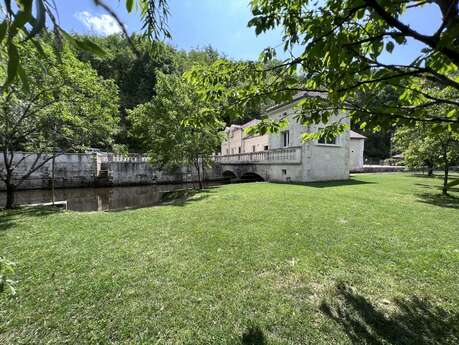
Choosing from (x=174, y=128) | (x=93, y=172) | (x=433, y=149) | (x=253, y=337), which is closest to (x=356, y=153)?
(x=433, y=149)

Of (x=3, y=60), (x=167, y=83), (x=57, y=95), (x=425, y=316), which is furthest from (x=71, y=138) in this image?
(x=425, y=316)

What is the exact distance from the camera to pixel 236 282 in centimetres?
341

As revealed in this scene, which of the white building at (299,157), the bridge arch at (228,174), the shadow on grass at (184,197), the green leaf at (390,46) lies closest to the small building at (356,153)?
the white building at (299,157)

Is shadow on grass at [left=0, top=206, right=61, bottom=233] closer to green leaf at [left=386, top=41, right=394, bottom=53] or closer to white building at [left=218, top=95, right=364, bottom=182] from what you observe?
green leaf at [left=386, top=41, right=394, bottom=53]

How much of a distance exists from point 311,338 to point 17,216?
939 centimetres

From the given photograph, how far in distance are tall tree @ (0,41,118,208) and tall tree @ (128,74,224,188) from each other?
132 inches

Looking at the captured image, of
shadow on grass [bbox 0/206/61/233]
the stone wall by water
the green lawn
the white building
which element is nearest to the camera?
the green lawn

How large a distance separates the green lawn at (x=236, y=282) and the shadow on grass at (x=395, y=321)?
0.04 ft

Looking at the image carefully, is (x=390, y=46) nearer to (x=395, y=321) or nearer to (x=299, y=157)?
(x=395, y=321)

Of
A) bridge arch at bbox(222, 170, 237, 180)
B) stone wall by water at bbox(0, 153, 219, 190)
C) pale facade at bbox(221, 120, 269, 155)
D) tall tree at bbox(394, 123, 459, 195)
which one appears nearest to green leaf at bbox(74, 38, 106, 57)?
tall tree at bbox(394, 123, 459, 195)

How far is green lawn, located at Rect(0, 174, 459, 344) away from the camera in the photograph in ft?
8.19

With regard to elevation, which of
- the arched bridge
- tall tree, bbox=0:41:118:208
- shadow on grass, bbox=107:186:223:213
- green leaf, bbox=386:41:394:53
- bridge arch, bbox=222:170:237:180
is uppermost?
tall tree, bbox=0:41:118:208

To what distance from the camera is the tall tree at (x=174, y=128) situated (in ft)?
42.2

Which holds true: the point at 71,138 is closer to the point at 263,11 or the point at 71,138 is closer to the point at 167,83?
the point at 167,83
